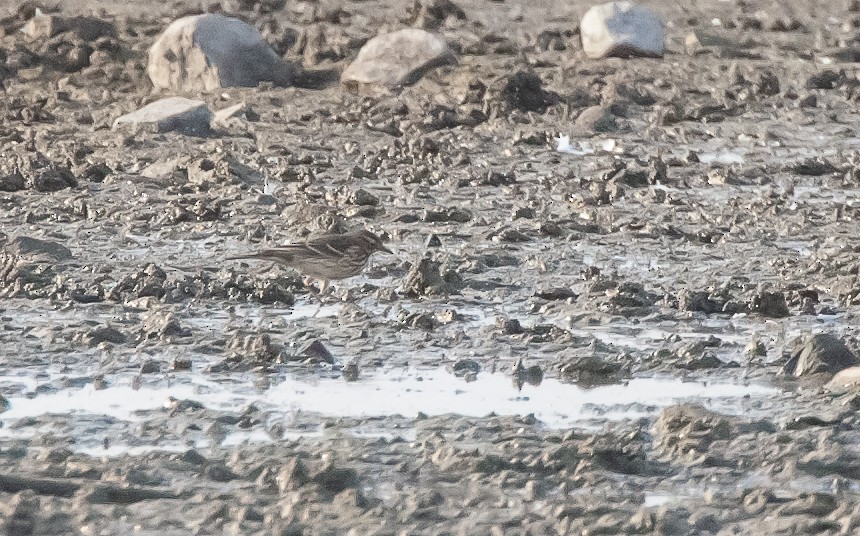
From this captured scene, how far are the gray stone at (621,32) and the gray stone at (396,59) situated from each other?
154 cm

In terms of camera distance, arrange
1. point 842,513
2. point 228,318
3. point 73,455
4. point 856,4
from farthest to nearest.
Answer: point 856,4 → point 228,318 → point 73,455 → point 842,513

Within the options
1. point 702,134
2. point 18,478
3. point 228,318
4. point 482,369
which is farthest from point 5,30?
point 18,478

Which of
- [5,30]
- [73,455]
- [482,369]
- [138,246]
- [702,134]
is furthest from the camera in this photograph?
[5,30]

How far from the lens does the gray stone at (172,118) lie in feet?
41.9

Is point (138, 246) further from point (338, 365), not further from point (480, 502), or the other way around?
point (480, 502)

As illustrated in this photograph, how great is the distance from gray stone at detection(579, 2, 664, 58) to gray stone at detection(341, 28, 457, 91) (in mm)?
1535

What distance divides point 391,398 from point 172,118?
6.25 meters

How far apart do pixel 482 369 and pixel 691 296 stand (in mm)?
1469

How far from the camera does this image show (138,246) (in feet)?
31.8

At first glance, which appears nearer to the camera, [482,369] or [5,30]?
[482,369]

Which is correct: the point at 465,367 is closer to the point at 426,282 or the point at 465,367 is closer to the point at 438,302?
the point at 438,302

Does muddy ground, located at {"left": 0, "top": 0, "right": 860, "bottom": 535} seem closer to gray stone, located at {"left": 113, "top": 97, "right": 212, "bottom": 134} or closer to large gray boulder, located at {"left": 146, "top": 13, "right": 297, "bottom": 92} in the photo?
gray stone, located at {"left": 113, "top": 97, "right": 212, "bottom": 134}

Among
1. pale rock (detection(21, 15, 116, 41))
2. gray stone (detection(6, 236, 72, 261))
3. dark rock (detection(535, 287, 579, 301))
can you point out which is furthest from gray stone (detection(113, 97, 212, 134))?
dark rock (detection(535, 287, 579, 301))

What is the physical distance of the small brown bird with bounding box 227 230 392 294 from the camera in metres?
8.50
